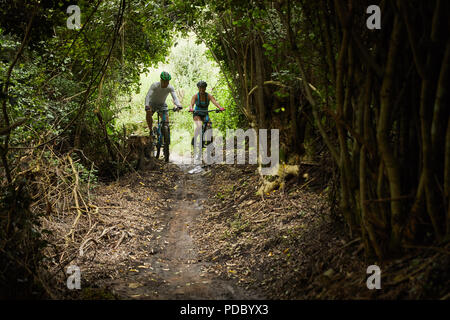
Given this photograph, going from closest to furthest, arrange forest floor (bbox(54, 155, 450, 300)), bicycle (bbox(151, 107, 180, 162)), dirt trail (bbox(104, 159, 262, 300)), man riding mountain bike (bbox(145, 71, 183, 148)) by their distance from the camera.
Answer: forest floor (bbox(54, 155, 450, 300))
dirt trail (bbox(104, 159, 262, 300))
man riding mountain bike (bbox(145, 71, 183, 148))
bicycle (bbox(151, 107, 180, 162))

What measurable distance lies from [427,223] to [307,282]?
53.1 inches

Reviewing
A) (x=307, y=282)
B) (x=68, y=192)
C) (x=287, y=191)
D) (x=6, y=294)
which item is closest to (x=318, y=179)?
(x=287, y=191)

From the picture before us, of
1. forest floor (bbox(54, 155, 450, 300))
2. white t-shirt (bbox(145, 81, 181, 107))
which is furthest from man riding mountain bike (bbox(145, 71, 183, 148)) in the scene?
forest floor (bbox(54, 155, 450, 300))

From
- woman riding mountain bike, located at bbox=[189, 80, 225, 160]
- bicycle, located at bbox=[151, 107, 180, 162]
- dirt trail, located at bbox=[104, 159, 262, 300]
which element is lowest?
dirt trail, located at bbox=[104, 159, 262, 300]

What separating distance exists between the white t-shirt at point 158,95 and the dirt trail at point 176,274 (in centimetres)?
404

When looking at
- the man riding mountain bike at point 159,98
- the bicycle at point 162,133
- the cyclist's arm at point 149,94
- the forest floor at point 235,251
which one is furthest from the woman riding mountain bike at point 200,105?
the forest floor at point 235,251

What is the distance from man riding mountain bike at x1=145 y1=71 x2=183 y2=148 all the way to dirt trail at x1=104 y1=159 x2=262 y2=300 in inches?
150

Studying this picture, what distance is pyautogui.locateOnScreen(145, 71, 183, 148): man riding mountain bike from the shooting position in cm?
1099

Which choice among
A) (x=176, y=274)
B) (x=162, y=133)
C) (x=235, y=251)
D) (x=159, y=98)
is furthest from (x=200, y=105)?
(x=176, y=274)

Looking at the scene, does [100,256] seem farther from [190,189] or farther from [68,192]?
[190,189]

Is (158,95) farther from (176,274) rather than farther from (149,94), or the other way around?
(176,274)

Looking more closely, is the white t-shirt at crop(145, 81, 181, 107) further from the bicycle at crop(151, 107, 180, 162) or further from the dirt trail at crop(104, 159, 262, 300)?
the dirt trail at crop(104, 159, 262, 300)

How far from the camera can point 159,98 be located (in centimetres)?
1137

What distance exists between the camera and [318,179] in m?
6.77
